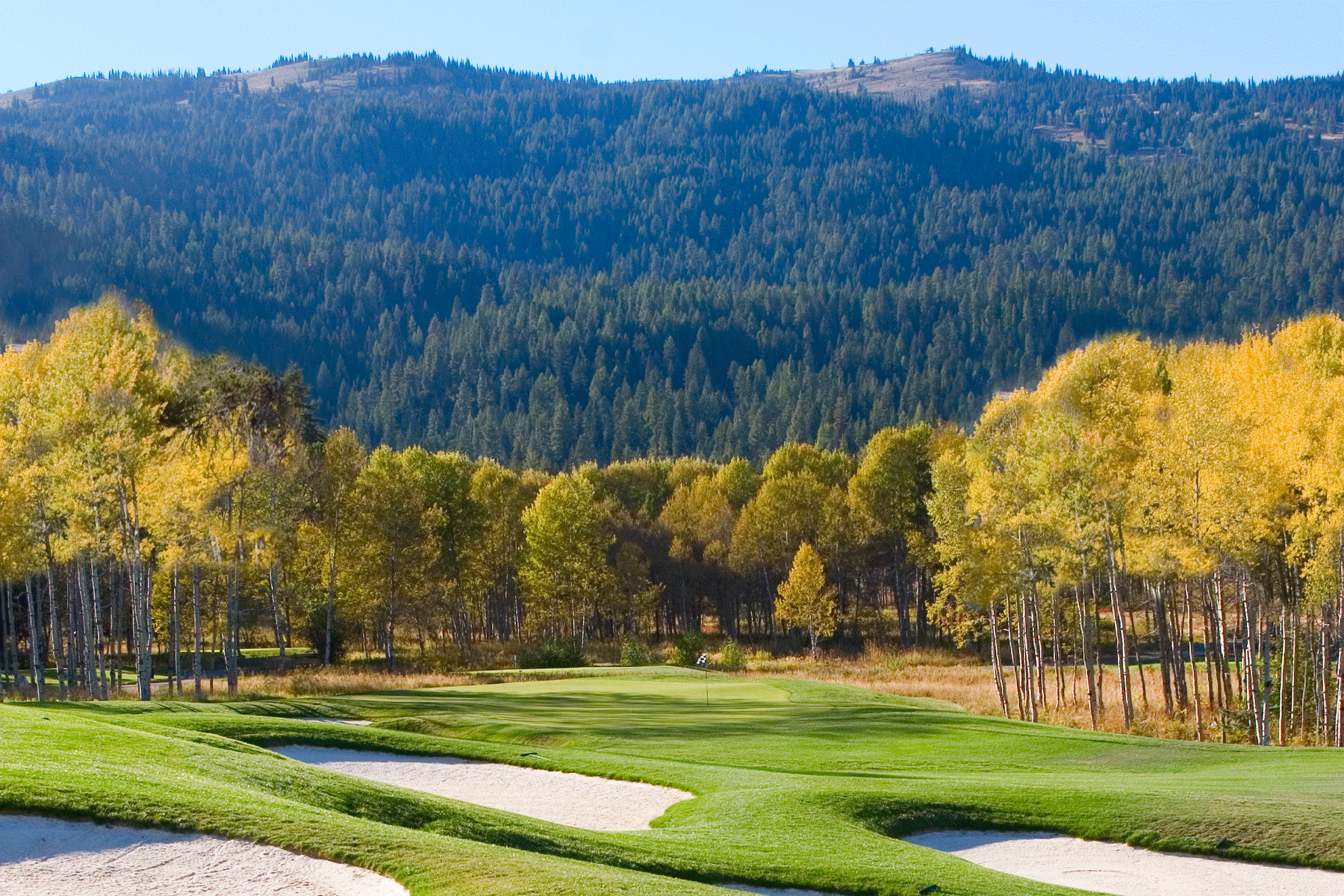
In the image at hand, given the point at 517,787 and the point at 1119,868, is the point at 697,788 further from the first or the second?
the point at 1119,868

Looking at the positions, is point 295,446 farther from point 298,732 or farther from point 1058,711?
point 1058,711

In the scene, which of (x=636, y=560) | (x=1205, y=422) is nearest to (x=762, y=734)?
(x=1205, y=422)

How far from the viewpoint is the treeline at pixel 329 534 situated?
38.6m

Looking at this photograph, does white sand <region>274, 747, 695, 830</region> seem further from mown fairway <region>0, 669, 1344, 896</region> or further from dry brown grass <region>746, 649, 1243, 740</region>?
dry brown grass <region>746, 649, 1243, 740</region>

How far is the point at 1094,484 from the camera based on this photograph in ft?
127

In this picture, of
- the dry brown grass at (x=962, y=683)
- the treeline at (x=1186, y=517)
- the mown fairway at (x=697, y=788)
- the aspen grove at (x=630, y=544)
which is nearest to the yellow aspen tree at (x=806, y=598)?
the aspen grove at (x=630, y=544)

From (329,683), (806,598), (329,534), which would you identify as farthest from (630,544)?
(329,683)

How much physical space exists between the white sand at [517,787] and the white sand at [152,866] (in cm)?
782

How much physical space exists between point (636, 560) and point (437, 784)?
200 feet

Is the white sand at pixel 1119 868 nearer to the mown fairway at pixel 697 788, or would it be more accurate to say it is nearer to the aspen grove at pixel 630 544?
the mown fairway at pixel 697 788

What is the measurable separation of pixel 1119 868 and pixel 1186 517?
19.2 m

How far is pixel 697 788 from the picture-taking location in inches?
917

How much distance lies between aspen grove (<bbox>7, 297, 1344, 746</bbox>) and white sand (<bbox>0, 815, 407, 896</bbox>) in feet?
85.7

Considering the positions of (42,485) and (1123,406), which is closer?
(42,485)
